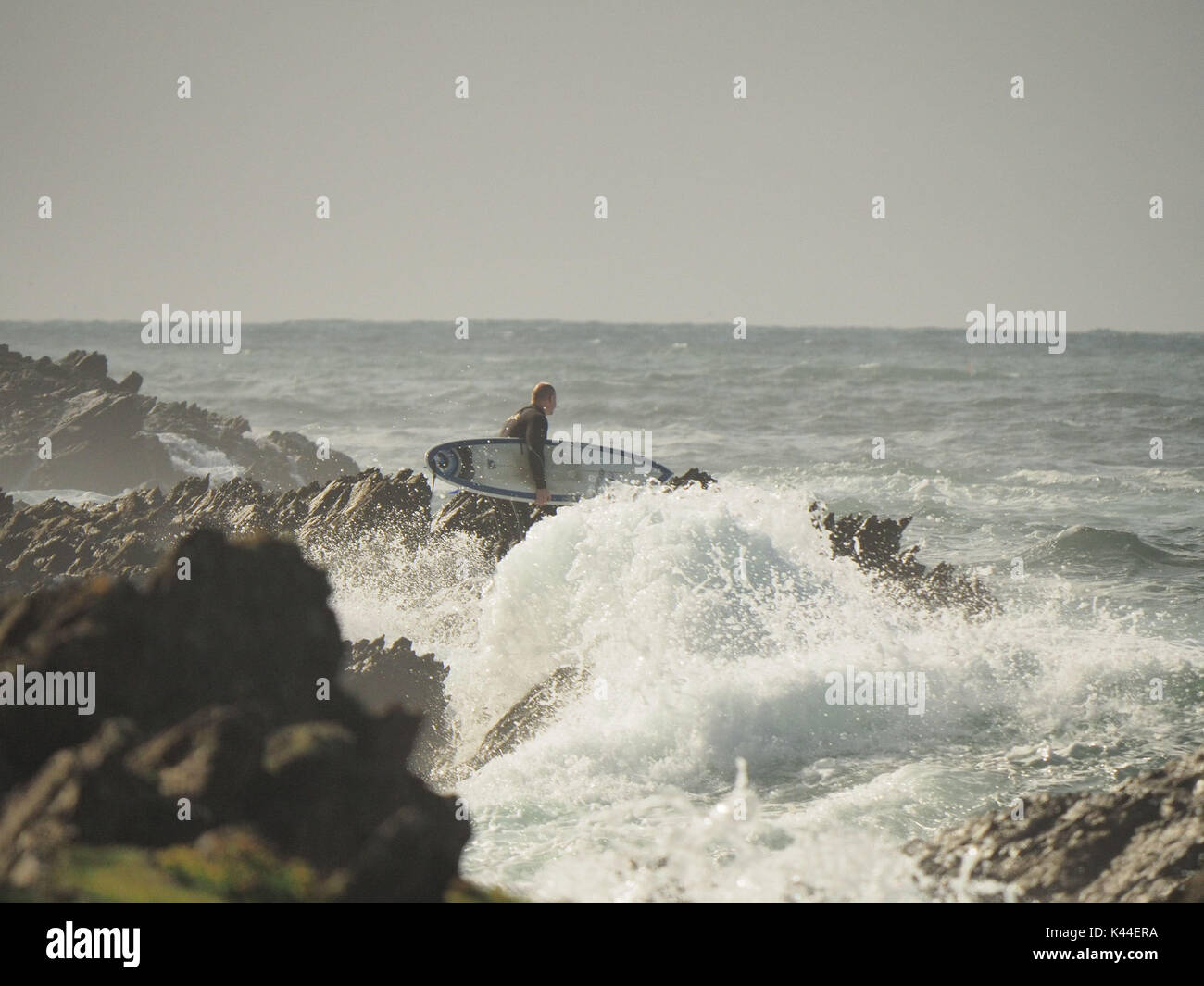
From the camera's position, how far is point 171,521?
57.9 ft

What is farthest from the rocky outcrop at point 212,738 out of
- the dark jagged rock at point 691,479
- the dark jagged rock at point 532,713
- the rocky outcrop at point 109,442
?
the rocky outcrop at point 109,442

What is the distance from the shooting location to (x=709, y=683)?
1057 centimetres

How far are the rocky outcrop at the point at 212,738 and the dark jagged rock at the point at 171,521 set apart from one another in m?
9.13

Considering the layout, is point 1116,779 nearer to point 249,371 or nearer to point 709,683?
point 709,683

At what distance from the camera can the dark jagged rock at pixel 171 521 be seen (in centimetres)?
1531

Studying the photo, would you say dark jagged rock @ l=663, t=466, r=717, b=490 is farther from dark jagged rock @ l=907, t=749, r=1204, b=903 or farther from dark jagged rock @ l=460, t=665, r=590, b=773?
dark jagged rock @ l=907, t=749, r=1204, b=903

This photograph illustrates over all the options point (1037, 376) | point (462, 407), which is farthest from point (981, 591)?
point (1037, 376)

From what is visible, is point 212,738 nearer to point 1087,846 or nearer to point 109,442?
point 1087,846

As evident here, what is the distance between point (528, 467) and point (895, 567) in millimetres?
5375

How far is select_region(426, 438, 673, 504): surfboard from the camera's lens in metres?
16.7

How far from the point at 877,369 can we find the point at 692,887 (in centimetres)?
5343

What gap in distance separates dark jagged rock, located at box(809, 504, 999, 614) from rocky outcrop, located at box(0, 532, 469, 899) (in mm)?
9031

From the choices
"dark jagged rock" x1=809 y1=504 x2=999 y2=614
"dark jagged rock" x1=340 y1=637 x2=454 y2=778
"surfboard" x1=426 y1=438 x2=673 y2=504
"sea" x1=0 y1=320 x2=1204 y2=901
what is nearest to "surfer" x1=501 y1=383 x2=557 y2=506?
"surfboard" x1=426 y1=438 x2=673 y2=504

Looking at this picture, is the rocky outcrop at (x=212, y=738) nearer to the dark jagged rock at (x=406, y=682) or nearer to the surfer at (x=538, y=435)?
the dark jagged rock at (x=406, y=682)
